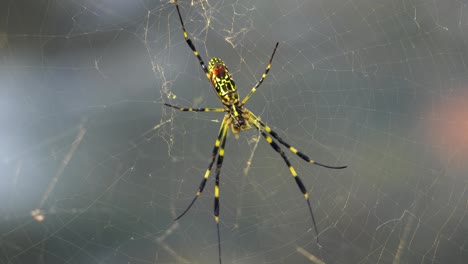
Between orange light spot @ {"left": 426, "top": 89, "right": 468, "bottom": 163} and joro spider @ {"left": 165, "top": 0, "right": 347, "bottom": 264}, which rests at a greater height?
joro spider @ {"left": 165, "top": 0, "right": 347, "bottom": 264}

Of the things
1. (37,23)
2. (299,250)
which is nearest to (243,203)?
(299,250)

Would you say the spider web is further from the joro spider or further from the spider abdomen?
the spider abdomen

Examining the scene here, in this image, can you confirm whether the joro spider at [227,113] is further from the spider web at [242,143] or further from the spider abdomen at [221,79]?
the spider web at [242,143]

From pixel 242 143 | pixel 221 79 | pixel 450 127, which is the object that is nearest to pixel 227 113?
pixel 221 79

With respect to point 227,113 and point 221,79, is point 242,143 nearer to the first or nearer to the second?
point 227,113

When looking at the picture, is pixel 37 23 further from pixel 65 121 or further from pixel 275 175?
pixel 275 175

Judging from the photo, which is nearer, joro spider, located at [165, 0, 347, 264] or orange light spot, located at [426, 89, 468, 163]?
joro spider, located at [165, 0, 347, 264]

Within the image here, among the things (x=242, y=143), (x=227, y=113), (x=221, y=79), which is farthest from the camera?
(x=242, y=143)

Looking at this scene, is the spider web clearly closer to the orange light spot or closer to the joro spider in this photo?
the orange light spot

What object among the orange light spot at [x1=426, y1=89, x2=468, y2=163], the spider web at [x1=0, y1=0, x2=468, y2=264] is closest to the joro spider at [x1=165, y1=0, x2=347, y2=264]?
the spider web at [x1=0, y1=0, x2=468, y2=264]
